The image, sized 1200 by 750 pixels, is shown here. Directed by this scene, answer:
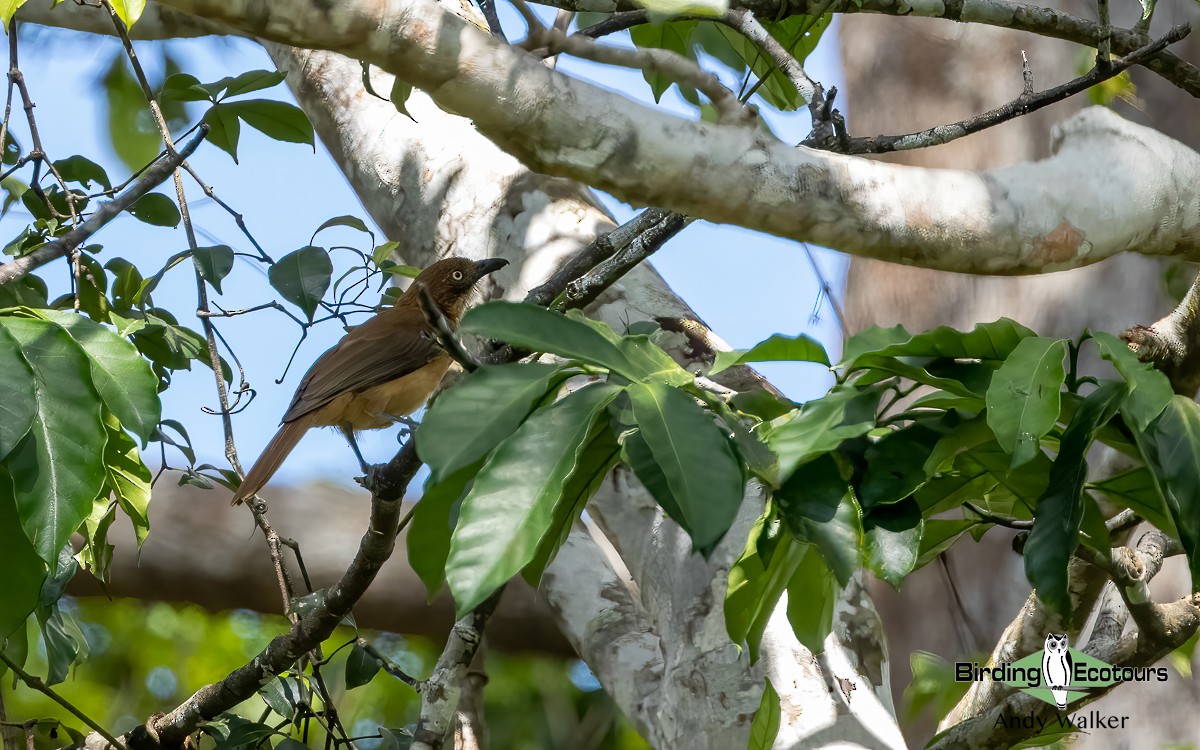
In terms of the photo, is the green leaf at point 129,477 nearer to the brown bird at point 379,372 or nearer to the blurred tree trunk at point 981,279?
the brown bird at point 379,372

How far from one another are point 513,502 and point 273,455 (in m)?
2.90

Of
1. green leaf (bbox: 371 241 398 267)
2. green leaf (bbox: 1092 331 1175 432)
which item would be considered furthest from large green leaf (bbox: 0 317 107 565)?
green leaf (bbox: 371 241 398 267)

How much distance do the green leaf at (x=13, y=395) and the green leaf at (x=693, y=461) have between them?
778 mm

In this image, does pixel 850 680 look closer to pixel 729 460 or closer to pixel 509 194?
pixel 729 460

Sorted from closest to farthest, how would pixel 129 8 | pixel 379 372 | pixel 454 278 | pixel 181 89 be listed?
pixel 129 8 < pixel 181 89 < pixel 454 278 < pixel 379 372

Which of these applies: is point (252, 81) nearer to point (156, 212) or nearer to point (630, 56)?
point (156, 212)

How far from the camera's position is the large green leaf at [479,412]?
1107 mm

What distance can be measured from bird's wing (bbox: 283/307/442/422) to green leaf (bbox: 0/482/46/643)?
2497 millimetres

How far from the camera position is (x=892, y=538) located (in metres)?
1.45

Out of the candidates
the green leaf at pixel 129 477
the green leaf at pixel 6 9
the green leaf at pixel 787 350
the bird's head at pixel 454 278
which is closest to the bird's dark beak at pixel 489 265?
the bird's head at pixel 454 278

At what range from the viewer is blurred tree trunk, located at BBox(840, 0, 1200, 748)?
5.80 meters

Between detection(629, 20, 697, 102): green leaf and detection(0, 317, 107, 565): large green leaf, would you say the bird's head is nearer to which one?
detection(629, 20, 697, 102): green leaf

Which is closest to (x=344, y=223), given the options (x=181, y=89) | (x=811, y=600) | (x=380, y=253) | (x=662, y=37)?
(x=380, y=253)

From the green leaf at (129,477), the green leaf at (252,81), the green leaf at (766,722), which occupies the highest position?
the green leaf at (252,81)
